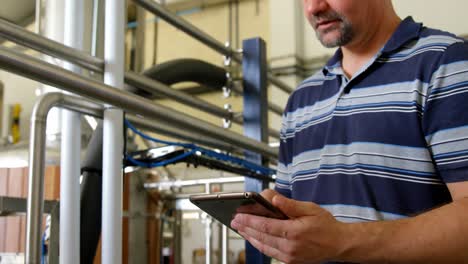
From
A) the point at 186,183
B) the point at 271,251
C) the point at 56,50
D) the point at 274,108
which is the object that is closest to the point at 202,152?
the point at 56,50

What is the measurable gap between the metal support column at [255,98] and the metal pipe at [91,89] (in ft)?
1.15

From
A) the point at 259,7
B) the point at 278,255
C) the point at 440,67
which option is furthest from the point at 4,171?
the point at 259,7

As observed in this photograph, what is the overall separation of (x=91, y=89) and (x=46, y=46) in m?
0.13

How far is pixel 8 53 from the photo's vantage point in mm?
644

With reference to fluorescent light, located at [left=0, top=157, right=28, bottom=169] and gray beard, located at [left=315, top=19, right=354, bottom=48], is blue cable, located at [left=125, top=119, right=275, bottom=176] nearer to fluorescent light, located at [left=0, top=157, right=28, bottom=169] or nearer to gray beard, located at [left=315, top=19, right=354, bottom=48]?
gray beard, located at [left=315, top=19, right=354, bottom=48]

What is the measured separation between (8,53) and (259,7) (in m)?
3.57

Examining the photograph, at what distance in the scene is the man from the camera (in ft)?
2.04

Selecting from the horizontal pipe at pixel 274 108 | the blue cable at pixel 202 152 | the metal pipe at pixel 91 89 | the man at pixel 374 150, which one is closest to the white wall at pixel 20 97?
the horizontal pipe at pixel 274 108

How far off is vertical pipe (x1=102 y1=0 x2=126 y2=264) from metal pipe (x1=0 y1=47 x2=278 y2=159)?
0.15 feet

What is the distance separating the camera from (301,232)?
0.61 metres

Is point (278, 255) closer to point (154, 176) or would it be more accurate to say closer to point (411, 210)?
point (411, 210)

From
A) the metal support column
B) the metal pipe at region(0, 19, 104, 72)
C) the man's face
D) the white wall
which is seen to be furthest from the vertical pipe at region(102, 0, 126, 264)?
the white wall

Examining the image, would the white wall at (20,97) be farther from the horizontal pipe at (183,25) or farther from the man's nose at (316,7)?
the man's nose at (316,7)

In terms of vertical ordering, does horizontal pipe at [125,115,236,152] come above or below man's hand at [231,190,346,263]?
above
